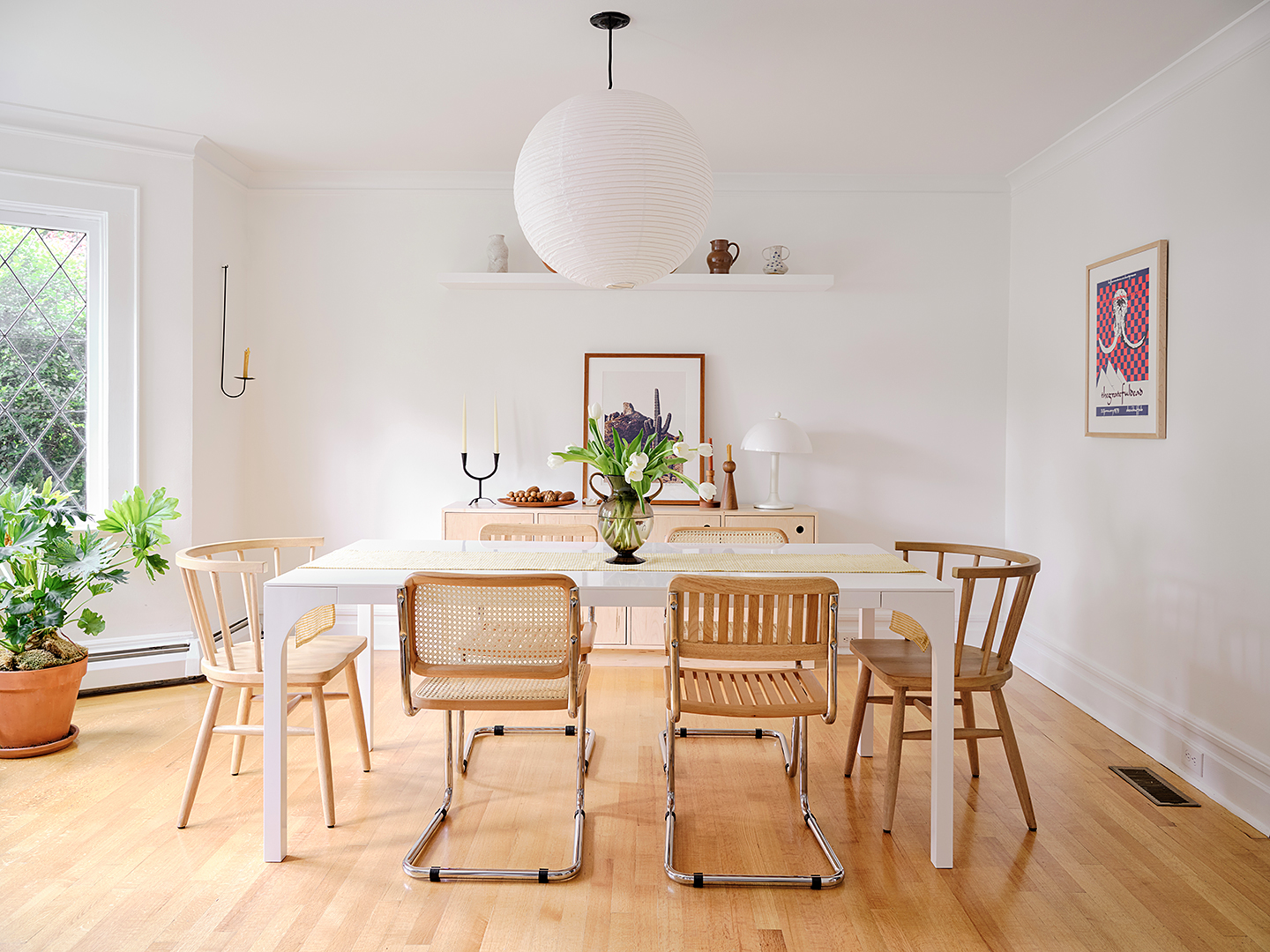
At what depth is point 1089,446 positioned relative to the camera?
3.63 m

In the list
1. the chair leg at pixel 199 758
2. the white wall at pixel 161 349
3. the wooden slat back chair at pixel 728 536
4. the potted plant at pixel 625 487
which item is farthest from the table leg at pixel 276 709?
the white wall at pixel 161 349

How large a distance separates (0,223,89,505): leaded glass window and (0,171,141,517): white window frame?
0.04 meters

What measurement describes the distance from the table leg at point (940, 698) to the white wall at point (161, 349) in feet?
11.2

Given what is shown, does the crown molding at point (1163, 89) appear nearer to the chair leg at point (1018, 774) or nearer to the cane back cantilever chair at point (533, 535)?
the chair leg at point (1018, 774)

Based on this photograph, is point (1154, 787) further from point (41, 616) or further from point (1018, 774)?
point (41, 616)

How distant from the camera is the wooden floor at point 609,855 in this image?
1.95 meters

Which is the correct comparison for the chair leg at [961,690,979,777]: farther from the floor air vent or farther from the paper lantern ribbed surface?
the paper lantern ribbed surface

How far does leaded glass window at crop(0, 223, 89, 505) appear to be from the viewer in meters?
3.60

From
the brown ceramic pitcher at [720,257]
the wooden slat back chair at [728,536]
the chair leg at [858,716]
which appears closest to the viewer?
the chair leg at [858,716]

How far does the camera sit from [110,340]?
3756mm

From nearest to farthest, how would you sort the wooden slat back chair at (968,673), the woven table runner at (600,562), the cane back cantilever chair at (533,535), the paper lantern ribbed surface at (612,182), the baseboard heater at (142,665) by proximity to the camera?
the paper lantern ribbed surface at (612,182) → the wooden slat back chair at (968,673) → the woven table runner at (600,562) → the cane back cantilever chair at (533,535) → the baseboard heater at (142,665)

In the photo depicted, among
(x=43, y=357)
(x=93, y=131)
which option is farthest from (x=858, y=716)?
(x=93, y=131)

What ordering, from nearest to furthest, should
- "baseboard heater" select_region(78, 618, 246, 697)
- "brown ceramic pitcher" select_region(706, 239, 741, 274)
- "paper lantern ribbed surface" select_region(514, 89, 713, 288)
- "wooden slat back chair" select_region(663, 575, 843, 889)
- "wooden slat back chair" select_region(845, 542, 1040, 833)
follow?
"wooden slat back chair" select_region(663, 575, 843, 889)
"paper lantern ribbed surface" select_region(514, 89, 713, 288)
"wooden slat back chair" select_region(845, 542, 1040, 833)
"baseboard heater" select_region(78, 618, 246, 697)
"brown ceramic pitcher" select_region(706, 239, 741, 274)

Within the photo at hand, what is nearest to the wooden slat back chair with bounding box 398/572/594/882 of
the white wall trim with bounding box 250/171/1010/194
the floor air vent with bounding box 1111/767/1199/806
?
the floor air vent with bounding box 1111/767/1199/806
